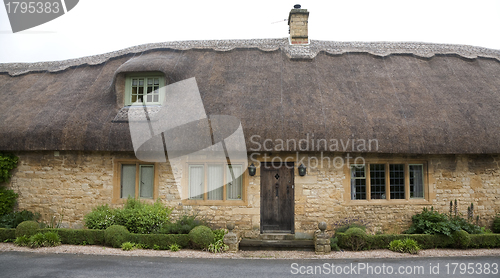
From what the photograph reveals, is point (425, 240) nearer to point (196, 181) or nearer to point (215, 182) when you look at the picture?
point (215, 182)

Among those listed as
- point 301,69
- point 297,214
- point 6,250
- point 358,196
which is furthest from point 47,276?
point 301,69

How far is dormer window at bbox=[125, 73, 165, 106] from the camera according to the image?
1082 centimetres

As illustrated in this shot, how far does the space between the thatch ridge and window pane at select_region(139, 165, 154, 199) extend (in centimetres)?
472

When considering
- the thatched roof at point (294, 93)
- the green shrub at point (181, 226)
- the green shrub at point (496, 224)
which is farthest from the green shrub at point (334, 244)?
the green shrub at point (496, 224)

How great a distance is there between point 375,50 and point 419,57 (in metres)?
1.56

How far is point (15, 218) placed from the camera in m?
9.74

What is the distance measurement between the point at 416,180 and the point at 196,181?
682cm

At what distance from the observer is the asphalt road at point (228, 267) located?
6.71m

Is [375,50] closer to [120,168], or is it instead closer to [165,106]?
[165,106]

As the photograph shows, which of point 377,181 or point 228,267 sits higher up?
point 377,181

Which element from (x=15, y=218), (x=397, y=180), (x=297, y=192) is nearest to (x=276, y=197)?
(x=297, y=192)

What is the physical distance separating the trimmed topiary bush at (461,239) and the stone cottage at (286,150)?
1.31 metres

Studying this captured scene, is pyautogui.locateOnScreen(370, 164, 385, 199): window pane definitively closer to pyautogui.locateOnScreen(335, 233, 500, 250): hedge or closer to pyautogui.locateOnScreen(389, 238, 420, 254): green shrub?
pyautogui.locateOnScreen(335, 233, 500, 250): hedge

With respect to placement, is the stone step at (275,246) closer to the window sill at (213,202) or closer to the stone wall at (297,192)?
the stone wall at (297,192)
